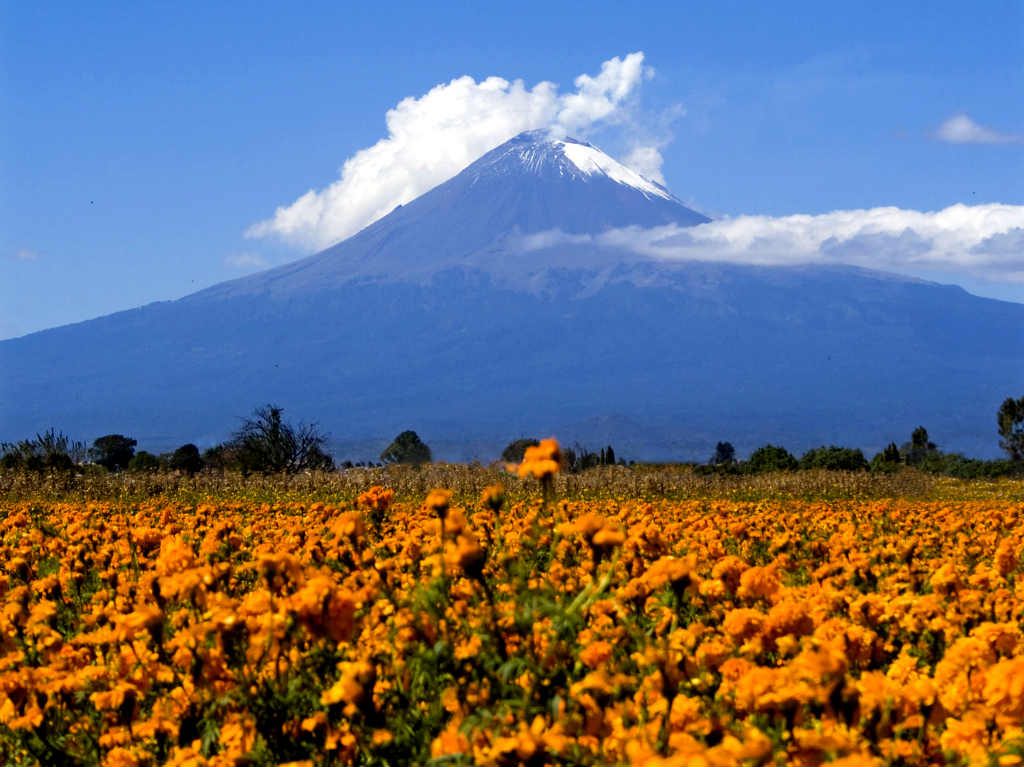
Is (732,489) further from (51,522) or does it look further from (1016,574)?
(1016,574)

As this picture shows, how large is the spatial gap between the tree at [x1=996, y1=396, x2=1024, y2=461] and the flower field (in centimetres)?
4568

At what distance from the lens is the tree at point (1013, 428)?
47688 mm

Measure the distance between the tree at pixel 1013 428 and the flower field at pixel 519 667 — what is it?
45.7 meters

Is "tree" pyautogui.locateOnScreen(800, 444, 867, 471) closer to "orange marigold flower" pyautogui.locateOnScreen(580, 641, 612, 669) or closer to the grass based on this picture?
the grass

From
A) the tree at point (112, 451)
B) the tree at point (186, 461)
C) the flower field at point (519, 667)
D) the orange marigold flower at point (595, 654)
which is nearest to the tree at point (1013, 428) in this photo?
the tree at point (186, 461)

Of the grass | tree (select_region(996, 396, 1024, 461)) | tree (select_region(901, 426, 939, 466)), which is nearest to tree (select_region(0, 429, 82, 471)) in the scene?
the grass

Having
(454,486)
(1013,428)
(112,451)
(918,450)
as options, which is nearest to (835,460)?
(918,450)

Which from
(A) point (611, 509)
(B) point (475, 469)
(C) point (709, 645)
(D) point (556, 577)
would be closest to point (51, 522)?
(A) point (611, 509)

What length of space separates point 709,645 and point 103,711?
1916 mm

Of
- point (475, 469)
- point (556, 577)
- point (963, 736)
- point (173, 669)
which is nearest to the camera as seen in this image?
point (963, 736)

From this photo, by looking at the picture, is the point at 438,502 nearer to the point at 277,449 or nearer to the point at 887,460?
the point at 277,449

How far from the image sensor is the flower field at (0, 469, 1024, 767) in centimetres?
298

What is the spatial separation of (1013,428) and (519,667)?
48953 mm

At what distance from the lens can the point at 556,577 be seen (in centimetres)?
512
